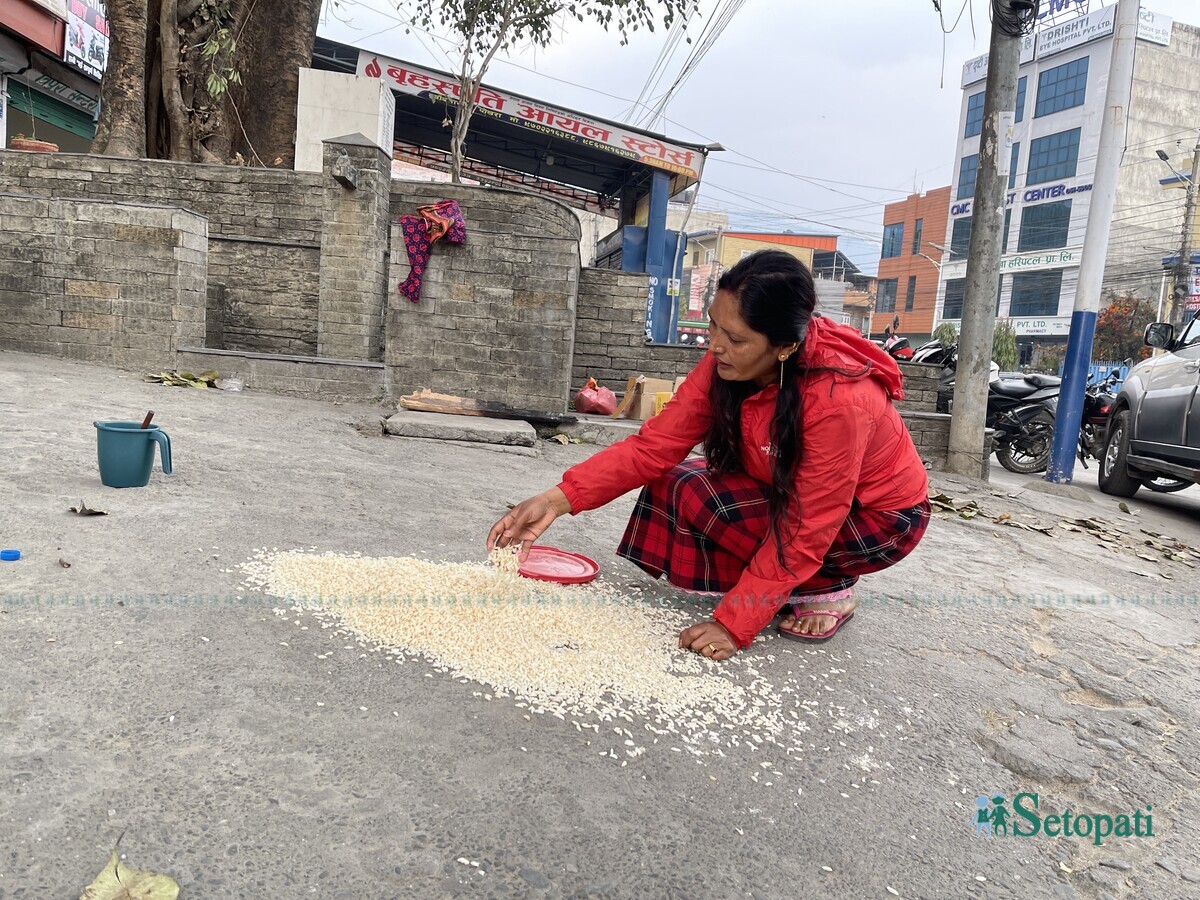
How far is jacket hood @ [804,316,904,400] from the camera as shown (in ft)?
6.59

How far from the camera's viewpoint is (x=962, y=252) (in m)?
35.9

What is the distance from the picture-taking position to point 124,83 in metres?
8.62

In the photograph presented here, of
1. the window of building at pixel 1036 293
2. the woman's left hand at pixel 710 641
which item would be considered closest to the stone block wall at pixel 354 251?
the woman's left hand at pixel 710 641

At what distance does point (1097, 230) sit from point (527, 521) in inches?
252

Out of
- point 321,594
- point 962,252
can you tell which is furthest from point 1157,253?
point 321,594

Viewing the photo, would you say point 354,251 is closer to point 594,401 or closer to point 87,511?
point 594,401

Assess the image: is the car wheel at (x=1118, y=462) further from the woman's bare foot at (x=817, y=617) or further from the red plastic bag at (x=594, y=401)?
the woman's bare foot at (x=817, y=617)

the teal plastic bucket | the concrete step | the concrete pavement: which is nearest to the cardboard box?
the concrete step

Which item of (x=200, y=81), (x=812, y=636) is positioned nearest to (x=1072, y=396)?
(x=812, y=636)

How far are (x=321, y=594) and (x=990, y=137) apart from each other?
6.29 metres

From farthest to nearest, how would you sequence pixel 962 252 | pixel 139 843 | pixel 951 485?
pixel 962 252 < pixel 951 485 < pixel 139 843

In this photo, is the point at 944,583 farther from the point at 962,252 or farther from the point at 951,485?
the point at 962,252

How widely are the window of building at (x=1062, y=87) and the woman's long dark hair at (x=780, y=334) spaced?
123 feet

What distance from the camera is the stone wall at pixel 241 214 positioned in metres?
8.14
